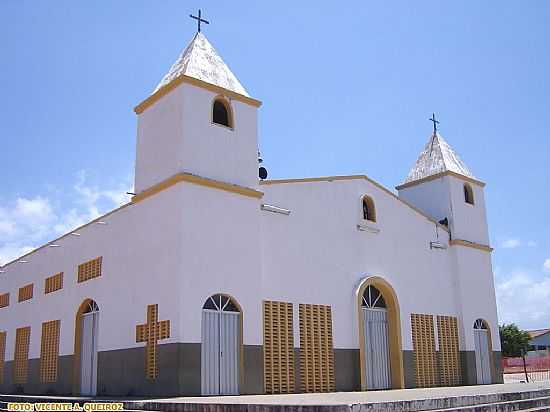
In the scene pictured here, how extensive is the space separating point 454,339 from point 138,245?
1146cm

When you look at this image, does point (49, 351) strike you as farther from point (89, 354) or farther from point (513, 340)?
point (513, 340)

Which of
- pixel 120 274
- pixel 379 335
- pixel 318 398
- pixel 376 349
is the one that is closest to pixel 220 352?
pixel 318 398

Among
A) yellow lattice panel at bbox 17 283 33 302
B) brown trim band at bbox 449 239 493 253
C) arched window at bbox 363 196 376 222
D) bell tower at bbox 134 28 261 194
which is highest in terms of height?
bell tower at bbox 134 28 261 194

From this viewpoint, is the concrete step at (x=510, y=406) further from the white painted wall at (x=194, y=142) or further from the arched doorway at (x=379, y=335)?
the white painted wall at (x=194, y=142)

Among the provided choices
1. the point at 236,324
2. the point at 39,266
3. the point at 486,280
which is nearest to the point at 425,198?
the point at 486,280

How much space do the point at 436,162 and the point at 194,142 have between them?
11378 mm

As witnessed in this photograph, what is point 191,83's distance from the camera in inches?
619

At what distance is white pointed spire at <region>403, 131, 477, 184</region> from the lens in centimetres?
2325

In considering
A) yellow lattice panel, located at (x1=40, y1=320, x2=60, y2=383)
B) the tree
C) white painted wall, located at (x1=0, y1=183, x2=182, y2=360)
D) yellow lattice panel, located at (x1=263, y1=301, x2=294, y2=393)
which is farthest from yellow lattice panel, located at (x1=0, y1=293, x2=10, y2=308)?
the tree

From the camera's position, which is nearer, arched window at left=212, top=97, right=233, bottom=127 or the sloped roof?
arched window at left=212, top=97, right=233, bottom=127

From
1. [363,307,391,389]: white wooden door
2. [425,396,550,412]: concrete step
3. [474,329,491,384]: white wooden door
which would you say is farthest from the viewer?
[474,329,491,384]: white wooden door

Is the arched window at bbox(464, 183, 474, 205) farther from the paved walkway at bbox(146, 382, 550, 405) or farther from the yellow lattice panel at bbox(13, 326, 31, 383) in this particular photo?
the yellow lattice panel at bbox(13, 326, 31, 383)

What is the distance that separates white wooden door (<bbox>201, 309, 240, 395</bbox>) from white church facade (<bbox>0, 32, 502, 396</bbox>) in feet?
0.11

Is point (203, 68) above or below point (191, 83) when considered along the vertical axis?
above
